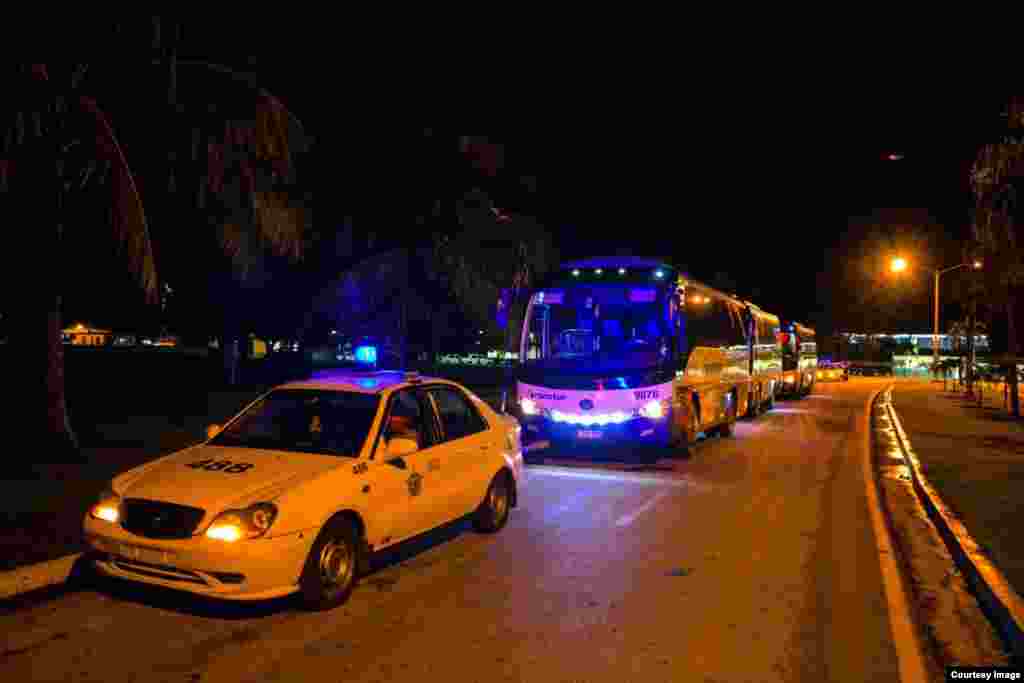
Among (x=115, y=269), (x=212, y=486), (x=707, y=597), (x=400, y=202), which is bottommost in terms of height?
(x=707, y=597)

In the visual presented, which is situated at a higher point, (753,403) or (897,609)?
(753,403)

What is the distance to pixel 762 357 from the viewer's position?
83.8 feet

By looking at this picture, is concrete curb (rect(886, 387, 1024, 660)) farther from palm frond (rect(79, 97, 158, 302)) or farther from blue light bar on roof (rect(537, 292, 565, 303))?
palm frond (rect(79, 97, 158, 302))

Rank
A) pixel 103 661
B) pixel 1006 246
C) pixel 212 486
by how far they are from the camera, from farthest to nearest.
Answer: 1. pixel 1006 246
2. pixel 212 486
3. pixel 103 661

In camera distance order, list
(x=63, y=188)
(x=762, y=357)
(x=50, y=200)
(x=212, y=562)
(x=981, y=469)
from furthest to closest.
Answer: (x=762, y=357), (x=981, y=469), (x=63, y=188), (x=50, y=200), (x=212, y=562)

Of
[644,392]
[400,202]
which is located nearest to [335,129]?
[400,202]

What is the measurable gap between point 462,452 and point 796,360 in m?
30.7

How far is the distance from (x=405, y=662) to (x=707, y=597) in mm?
2605

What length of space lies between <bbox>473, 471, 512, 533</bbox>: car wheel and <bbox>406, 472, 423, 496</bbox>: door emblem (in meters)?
1.37

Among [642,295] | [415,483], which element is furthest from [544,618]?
[642,295]

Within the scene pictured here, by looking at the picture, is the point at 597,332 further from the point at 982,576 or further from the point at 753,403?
the point at 753,403

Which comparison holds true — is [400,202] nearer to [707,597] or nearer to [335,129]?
[335,129]

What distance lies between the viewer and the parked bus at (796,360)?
110 ft

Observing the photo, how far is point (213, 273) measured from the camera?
27594 millimetres
